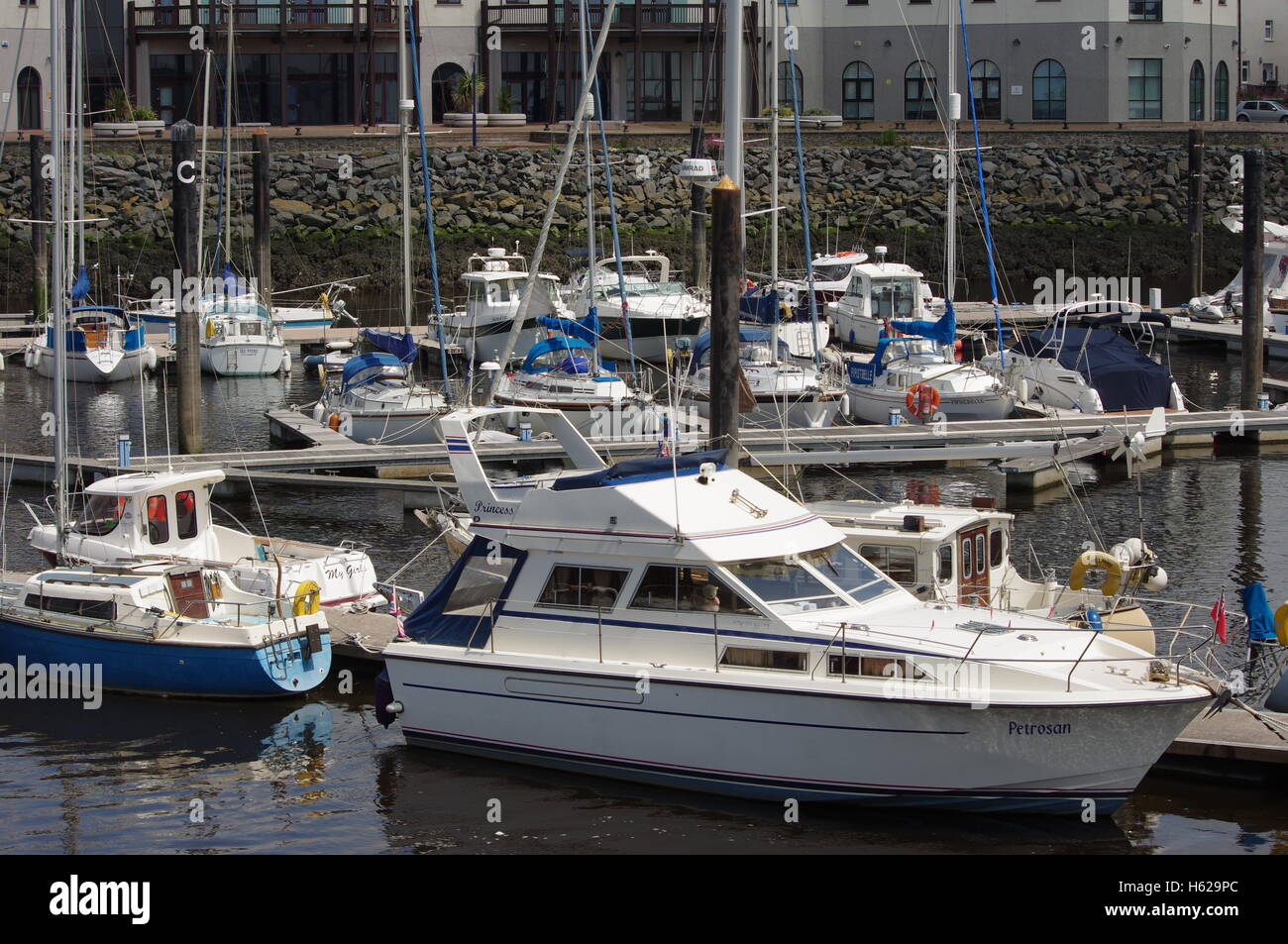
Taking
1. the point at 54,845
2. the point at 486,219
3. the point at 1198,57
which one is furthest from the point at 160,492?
the point at 1198,57

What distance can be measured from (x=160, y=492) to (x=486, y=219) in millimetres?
40223

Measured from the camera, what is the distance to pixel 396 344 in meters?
34.8

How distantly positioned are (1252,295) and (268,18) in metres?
46.4

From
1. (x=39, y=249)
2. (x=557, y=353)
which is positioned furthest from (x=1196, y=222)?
(x=39, y=249)

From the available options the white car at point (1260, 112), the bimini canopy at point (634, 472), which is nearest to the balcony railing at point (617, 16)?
the white car at point (1260, 112)

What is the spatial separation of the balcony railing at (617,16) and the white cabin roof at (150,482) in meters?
50.7

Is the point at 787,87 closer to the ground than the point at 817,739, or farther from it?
farther from it

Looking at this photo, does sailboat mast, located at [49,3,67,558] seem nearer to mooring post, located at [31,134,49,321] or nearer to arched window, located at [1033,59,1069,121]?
mooring post, located at [31,134,49,321]

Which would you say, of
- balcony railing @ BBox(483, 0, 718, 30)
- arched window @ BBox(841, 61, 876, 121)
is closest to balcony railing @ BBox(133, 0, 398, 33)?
balcony railing @ BBox(483, 0, 718, 30)

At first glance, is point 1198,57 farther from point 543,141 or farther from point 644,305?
point 644,305

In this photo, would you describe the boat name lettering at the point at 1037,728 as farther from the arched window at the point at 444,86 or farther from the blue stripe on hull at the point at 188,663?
the arched window at the point at 444,86

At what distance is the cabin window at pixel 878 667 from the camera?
13.4 meters

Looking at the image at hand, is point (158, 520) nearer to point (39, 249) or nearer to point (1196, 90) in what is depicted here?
point (39, 249)

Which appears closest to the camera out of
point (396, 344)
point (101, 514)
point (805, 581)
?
point (805, 581)
